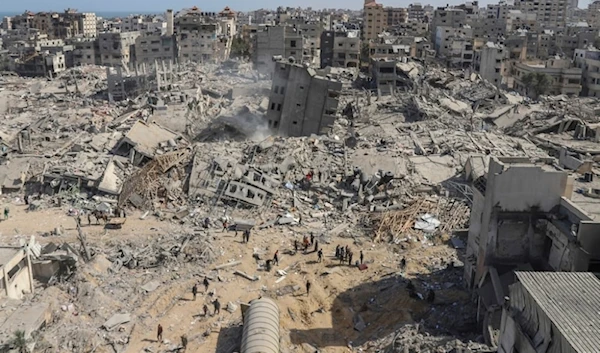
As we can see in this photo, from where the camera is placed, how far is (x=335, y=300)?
1789cm

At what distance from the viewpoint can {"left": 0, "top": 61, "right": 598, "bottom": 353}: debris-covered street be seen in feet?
52.7

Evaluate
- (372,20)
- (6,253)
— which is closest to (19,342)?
(6,253)

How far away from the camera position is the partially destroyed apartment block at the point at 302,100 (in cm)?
3372

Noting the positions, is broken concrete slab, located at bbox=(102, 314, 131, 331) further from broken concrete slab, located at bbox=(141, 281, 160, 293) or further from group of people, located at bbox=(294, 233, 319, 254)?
group of people, located at bbox=(294, 233, 319, 254)

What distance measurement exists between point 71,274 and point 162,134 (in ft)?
45.2

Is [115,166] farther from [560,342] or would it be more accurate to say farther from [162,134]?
[560,342]

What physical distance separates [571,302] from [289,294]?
931cm

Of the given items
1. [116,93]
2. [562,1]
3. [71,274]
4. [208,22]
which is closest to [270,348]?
[71,274]

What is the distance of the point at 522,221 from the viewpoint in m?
15.6

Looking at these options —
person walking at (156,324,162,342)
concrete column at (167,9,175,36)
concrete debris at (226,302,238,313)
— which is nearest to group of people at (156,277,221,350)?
person walking at (156,324,162,342)

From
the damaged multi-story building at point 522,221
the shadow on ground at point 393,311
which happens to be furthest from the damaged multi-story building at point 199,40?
the damaged multi-story building at point 522,221

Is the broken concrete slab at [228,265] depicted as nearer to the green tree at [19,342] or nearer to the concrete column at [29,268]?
the concrete column at [29,268]

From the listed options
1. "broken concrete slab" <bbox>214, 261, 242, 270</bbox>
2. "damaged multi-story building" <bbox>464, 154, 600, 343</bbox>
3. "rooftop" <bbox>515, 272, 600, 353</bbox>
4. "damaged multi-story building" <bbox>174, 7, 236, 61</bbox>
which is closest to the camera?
"rooftop" <bbox>515, 272, 600, 353</bbox>

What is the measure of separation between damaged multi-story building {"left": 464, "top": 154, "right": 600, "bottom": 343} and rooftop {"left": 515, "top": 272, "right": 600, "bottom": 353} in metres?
2.92
